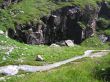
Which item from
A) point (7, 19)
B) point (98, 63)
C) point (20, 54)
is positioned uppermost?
point (98, 63)

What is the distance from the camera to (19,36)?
17138 cm

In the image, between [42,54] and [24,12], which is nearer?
[42,54]

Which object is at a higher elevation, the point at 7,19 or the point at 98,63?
the point at 98,63

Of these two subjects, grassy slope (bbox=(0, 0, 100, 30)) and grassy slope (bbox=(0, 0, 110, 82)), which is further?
grassy slope (bbox=(0, 0, 100, 30))

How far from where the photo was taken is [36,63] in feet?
205

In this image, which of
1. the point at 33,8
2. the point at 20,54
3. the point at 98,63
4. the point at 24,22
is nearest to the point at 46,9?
the point at 33,8

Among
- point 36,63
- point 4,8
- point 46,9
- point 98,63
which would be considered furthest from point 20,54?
point 46,9

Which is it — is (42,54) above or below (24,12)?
above

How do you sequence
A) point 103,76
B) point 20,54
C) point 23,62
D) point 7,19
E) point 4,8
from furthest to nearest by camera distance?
point 4,8 < point 7,19 < point 20,54 < point 23,62 < point 103,76

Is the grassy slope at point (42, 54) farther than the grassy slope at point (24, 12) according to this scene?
No

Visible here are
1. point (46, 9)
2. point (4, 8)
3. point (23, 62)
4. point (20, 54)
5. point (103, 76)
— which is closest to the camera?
point (103, 76)

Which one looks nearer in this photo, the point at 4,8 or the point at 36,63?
the point at 36,63

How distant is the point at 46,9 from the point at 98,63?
555 feet

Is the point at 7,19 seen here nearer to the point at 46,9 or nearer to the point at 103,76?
the point at 46,9
